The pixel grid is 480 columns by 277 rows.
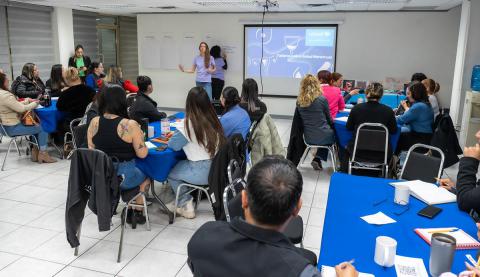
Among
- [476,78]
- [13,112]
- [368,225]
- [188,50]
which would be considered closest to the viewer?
[368,225]

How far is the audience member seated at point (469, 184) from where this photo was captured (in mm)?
2105

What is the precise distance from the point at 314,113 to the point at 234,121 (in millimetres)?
1405

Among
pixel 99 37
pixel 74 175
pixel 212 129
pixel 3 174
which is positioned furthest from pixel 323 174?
pixel 99 37

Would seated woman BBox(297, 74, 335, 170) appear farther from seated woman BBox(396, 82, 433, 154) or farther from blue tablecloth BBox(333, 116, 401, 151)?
seated woman BBox(396, 82, 433, 154)

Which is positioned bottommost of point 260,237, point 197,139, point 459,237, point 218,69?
point 459,237

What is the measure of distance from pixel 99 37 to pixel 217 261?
10.3 metres

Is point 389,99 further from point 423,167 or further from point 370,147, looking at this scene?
point 423,167

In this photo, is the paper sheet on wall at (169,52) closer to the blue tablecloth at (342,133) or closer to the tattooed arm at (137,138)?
the blue tablecloth at (342,133)

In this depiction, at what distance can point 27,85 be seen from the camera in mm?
5941

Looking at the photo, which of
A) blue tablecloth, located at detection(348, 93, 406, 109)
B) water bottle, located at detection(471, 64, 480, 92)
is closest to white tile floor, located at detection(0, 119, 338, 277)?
blue tablecloth, located at detection(348, 93, 406, 109)

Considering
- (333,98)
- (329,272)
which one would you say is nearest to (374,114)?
(333,98)

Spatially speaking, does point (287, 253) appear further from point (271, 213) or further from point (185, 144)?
point (185, 144)

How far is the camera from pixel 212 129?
10.8 feet

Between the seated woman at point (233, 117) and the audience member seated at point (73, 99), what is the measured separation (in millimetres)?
2326
